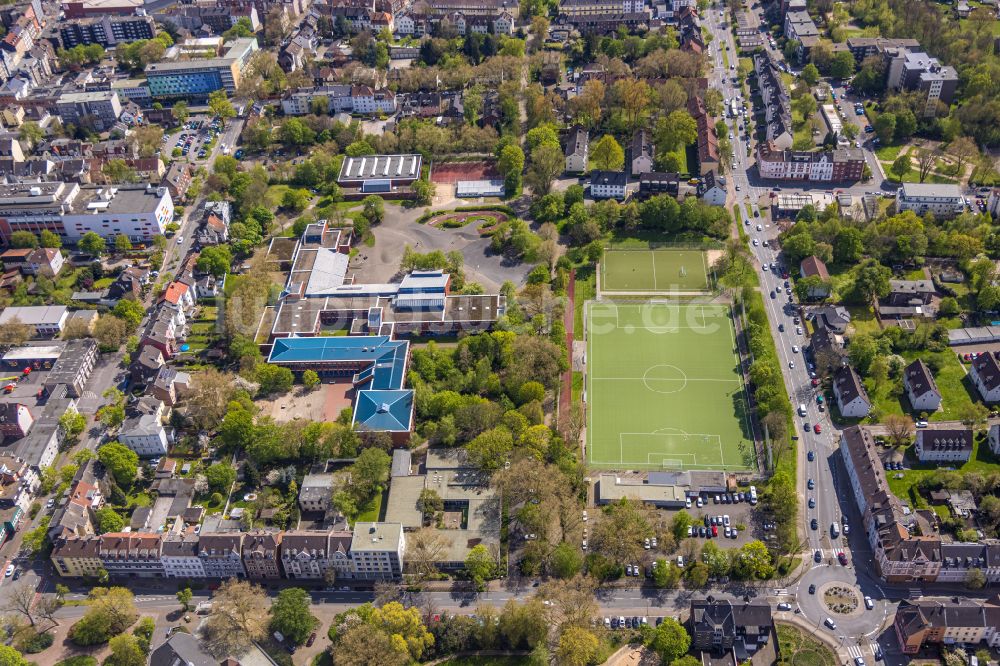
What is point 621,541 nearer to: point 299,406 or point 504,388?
point 504,388

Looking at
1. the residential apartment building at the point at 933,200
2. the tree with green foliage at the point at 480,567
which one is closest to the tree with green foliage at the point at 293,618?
the tree with green foliage at the point at 480,567

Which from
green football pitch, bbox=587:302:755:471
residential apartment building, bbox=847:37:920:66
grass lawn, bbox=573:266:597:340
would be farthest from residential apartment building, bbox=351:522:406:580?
residential apartment building, bbox=847:37:920:66

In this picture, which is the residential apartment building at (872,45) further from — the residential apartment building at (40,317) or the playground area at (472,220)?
the residential apartment building at (40,317)

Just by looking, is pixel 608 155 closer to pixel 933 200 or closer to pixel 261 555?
pixel 933 200

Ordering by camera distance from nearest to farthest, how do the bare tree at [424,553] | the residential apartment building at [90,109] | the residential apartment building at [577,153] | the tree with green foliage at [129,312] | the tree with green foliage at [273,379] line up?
1. the bare tree at [424,553]
2. the tree with green foliage at [273,379]
3. the tree with green foliage at [129,312]
4. the residential apartment building at [577,153]
5. the residential apartment building at [90,109]

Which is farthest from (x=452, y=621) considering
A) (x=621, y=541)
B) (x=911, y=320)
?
(x=911, y=320)

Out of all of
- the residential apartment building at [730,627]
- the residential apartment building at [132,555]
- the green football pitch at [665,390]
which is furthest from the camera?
the green football pitch at [665,390]
